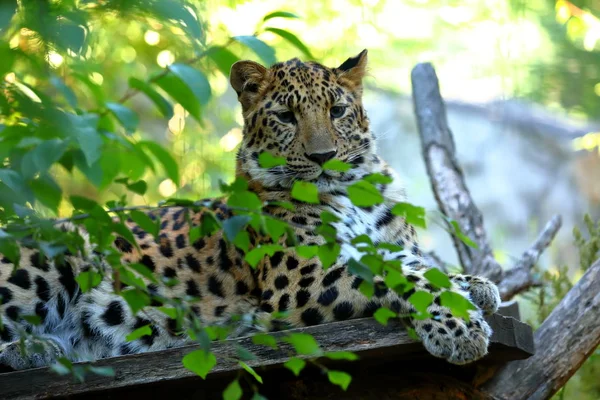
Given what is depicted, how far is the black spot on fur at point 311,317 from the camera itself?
449cm

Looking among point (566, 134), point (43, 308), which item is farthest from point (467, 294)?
point (566, 134)

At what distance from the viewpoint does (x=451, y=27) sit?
1630 centimetres

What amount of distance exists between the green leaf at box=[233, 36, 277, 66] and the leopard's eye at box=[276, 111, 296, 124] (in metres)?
2.67

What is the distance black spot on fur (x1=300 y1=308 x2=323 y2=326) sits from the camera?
449 centimetres

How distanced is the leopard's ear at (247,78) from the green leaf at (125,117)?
2677mm

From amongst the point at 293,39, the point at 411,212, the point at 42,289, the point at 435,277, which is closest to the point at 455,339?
the point at 435,277

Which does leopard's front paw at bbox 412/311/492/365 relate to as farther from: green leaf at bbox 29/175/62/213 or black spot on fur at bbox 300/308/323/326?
green leaf at bbox 29/175/62/213

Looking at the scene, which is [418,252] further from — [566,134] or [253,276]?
[566,134]

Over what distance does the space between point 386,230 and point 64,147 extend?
9.86 ft

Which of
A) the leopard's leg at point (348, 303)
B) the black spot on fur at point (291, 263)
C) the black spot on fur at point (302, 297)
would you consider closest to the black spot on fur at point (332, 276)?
the leopard's leg at point (348, 303)

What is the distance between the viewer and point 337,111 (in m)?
5.21

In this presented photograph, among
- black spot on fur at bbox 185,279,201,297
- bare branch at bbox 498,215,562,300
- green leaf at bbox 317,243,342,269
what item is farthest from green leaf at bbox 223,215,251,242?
bare branch at bbox 498,215,562,300

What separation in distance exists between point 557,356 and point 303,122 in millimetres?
2050

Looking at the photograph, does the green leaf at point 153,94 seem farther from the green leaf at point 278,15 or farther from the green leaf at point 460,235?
the green leaf at point 460,235
